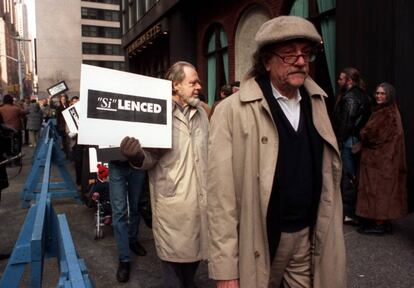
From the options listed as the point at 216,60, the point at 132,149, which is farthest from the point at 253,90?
the point at 216,60

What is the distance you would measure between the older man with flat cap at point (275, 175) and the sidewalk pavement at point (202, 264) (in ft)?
6.77

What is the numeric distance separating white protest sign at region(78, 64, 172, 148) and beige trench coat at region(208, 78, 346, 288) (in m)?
1.08

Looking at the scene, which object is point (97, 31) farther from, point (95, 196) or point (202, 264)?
point (202, 264)

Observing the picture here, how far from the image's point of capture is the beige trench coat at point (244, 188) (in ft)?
6.61

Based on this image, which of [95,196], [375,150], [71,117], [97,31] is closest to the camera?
[375,150]

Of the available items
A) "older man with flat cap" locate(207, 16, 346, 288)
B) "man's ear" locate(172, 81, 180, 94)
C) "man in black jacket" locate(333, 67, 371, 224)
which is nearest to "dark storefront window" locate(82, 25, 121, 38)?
"man in black jacket" locate(333, 67, 371, 224)

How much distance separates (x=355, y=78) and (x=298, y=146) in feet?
12.7

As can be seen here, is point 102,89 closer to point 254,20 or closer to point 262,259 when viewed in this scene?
point 262,259

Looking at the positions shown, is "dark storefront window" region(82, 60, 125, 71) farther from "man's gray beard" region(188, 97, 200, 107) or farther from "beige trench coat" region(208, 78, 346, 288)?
"beige trench coat" region(208, 78, 346, 288)

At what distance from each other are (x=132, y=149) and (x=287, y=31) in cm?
143

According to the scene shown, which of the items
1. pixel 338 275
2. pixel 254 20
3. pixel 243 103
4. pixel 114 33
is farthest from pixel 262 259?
pixel 114 33

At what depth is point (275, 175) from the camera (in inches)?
79.6

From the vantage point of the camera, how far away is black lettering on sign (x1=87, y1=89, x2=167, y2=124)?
3.07m

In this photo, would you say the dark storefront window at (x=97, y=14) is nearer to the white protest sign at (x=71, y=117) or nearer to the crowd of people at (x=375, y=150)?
the white protest sign at (x=71, y=117)
